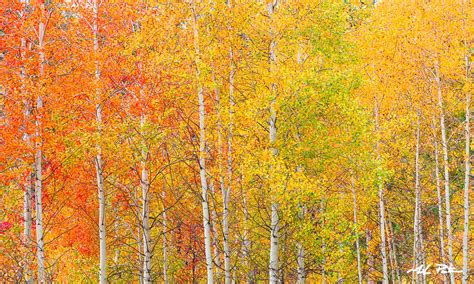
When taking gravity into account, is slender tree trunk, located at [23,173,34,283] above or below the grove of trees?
below

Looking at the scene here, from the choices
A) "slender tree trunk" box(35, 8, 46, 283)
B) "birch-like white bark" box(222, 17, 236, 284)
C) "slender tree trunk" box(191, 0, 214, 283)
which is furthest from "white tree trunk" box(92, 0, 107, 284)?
"birch-like white bark" box(222, 17, 236, 284)

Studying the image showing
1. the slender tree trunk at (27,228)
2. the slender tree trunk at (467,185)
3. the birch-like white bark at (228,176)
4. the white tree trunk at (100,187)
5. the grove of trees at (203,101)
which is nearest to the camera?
the slender tree trunk at (27,228)

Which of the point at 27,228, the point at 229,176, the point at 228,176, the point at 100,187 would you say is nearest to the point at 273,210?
the point at 229,176

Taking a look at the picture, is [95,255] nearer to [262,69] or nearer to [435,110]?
[262,69]

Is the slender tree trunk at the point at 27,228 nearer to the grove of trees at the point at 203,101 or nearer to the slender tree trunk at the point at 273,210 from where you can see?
the grove of trees at the point at 203,101

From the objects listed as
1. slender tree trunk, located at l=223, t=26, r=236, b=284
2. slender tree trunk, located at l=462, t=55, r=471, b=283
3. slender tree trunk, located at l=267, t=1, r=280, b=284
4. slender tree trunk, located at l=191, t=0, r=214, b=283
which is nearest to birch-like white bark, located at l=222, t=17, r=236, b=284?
slender tree trunk, located at l=223, t=26, r=236, b=284

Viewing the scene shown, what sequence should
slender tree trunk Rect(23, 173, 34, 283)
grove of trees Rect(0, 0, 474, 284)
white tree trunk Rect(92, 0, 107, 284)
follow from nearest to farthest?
1. slender tree trunk Rect(23, 173, 34, 283)
2. grove of trees Rect(0, 0, 474, 284)
3. white tree trunk Rect(92, 0, 107, 284)

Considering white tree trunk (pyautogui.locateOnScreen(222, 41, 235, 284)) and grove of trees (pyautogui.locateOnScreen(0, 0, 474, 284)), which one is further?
white tree trunk (pyautogui.locateOnScreen(222, 41, 235, 284))

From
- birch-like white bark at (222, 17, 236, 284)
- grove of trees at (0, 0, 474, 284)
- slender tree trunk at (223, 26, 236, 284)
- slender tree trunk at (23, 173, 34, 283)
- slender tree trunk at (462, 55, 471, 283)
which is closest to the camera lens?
slender tree trunk at (23, 173, 34, 283)

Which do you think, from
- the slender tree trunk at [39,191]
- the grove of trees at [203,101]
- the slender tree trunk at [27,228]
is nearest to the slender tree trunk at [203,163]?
the grove of trees at [203,101]

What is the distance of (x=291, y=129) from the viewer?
12.5 m

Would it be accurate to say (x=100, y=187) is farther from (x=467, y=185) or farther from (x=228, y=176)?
(x=467, y=185)

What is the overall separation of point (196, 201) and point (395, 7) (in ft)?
34.0

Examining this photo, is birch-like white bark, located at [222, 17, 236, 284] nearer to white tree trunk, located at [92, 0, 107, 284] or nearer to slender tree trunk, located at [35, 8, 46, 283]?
white tree trunk, located at [92, 0, 107, 284]
